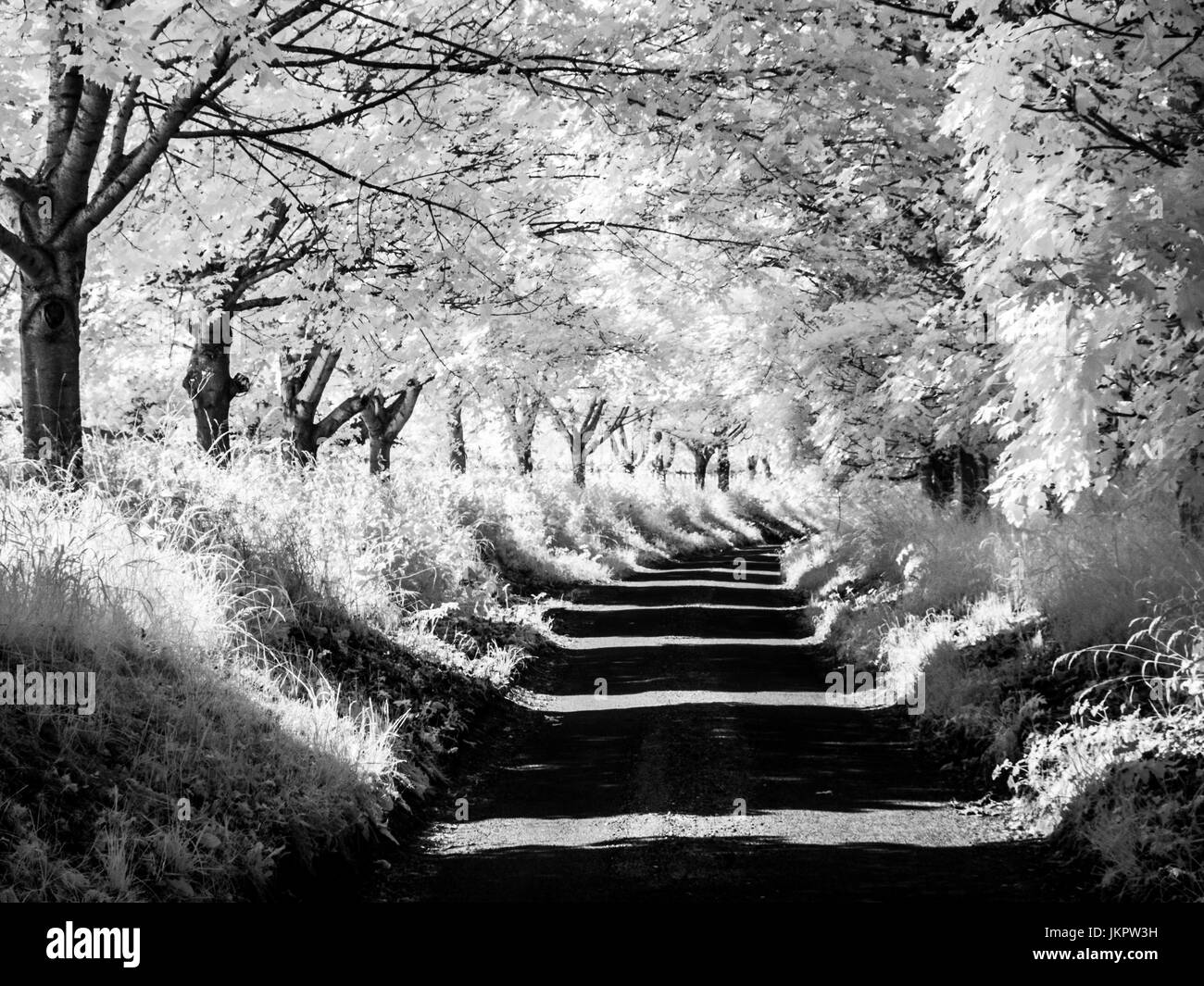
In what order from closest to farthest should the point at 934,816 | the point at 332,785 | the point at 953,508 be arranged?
the point at 332,785
the point at 934,816
the point at 953,508

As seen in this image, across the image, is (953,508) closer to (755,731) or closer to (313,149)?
(755,731)

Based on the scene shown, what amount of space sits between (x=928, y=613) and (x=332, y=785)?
694 centimetres

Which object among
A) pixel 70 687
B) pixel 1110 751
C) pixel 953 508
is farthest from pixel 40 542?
pixel 953 508

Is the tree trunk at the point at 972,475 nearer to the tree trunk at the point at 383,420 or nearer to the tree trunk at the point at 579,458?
the tree trunk at the point at 383,420

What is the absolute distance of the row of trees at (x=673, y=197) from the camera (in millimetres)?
6609

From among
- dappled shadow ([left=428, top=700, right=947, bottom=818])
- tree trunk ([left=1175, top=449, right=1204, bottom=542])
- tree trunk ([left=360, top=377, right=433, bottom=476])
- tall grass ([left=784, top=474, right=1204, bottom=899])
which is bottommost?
dappled shadow ([left=428, top=700, right=947, bottom=818])

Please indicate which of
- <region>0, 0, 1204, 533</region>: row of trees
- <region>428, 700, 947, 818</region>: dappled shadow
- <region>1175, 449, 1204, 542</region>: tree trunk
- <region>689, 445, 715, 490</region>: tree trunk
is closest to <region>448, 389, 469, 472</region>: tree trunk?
<region>0, 0, 1204, 533</region>: row of trees

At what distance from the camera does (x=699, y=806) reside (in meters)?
7.00

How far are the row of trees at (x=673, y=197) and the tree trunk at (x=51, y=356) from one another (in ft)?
0.08

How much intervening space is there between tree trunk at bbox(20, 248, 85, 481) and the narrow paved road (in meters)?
4.07

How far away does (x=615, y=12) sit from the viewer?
10.2 m

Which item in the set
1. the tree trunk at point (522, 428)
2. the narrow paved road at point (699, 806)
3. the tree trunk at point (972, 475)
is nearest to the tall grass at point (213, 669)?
the narrow paved road at point (699, 806)

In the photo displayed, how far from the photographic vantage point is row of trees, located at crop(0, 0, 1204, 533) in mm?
6609

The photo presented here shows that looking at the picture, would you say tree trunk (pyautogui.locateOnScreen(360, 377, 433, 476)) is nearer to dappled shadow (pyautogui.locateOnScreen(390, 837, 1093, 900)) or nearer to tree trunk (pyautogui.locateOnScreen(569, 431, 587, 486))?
tree trunk (pyautogui.locateOnScreen(569, 431, 587, 486))
